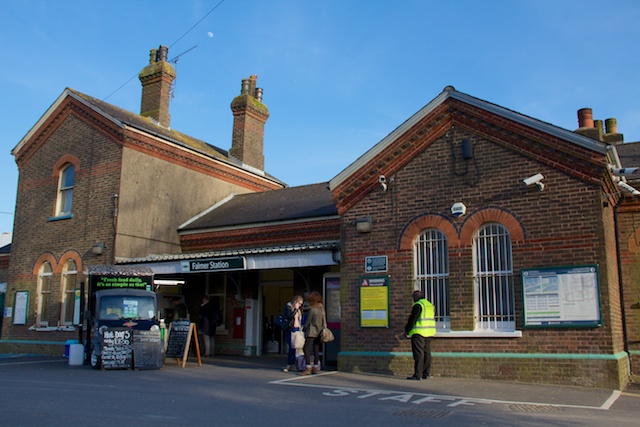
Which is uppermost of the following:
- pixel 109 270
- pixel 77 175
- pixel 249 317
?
pixel 77 175

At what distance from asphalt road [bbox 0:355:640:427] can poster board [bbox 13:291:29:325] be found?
312 inches

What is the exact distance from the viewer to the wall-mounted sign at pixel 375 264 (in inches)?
511

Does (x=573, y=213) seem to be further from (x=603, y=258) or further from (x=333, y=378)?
(x=333, y=378)

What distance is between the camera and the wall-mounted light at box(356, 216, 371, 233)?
13227 millimetres

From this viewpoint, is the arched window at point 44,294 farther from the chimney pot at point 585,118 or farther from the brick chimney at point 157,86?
the chimney pot at point 585,118

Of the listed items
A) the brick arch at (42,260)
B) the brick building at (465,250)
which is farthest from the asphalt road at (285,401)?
the brick arch at (42,260)

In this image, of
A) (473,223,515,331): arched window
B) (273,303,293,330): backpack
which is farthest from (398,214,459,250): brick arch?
(273,303,293,330): backpack

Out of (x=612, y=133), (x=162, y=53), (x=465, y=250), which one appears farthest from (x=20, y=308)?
(x=612, y=133)

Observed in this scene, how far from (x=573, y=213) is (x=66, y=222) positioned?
1536cm

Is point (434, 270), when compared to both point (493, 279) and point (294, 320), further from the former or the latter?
point (294, 320)

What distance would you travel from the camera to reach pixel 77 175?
1983 cm

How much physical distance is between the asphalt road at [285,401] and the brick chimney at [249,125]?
44.4ft

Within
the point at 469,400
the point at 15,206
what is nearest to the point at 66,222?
the point at 15,206

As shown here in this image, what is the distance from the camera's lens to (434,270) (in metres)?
12.6
